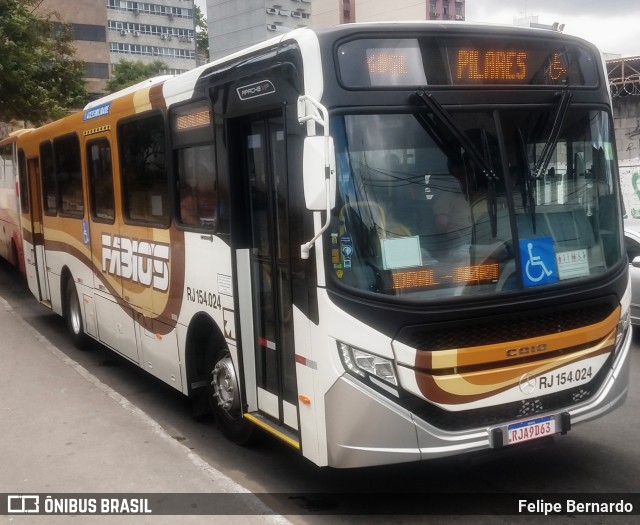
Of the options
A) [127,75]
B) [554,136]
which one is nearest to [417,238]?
[554,136]

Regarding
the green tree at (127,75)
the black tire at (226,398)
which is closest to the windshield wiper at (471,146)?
the black tire at (226,398)

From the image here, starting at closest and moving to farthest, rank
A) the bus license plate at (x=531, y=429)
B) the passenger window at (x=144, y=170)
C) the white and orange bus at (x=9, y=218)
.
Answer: the bus license plate at (x=531, y=429)
the passenger window at (x=144, y=170)
the white and orange bus at (x=9, y=218)

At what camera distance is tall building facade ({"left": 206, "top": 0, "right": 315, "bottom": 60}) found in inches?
4023

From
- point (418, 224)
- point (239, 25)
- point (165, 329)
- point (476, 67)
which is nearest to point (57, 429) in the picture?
point (165, 329)

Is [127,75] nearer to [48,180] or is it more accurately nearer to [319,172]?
[48,180]

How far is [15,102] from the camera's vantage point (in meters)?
20.3

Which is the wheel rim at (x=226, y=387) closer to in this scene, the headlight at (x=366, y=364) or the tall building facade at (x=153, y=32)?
the headlight at (x=366, y=364)

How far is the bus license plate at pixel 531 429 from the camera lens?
16.3 ft

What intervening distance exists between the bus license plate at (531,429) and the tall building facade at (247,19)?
326 feet

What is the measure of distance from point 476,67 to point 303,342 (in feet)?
6.92

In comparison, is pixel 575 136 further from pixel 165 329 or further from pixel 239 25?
pixel 239 25

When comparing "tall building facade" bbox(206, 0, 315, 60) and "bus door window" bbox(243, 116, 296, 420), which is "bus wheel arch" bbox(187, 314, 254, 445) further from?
"tall building facade" bbox(206, 0, 315, 60)

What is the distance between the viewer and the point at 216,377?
6719 millimetres

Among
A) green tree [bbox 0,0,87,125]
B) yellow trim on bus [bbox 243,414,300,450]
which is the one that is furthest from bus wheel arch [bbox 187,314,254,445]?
green tree [bbox 0,0,87,125]
